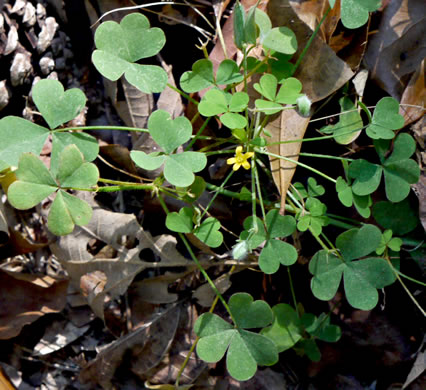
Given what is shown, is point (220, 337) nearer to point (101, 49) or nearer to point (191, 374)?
point (191, 374)

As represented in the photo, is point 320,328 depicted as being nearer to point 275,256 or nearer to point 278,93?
point 275,256

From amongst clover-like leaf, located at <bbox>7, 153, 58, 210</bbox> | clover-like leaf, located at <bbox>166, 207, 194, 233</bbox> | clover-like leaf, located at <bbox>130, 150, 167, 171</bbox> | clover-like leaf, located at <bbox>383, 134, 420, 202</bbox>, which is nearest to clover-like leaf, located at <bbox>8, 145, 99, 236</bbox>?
clover-like leaf, located at <bbox>7, 153, 58, 210</bbox>

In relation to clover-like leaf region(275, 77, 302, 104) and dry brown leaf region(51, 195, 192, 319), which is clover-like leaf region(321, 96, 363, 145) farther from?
dry brown leaf region(51, 195, 192, 319)

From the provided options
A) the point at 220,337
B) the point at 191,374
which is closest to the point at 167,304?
the point at 191,374

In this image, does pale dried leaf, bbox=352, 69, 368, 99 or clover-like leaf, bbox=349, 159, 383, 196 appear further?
pale dried leaf, bbox=352, 69, 368, 99

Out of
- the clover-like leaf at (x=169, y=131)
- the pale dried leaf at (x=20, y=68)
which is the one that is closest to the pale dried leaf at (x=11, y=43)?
the pale dried leaf at (x=20, y=68)

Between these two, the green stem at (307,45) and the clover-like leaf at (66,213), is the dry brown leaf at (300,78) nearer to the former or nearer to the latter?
the green stem at (307,45)

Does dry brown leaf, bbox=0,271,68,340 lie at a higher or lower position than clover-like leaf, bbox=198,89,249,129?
lower

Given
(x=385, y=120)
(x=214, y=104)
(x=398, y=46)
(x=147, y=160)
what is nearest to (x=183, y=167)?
(x=147, y=160)
